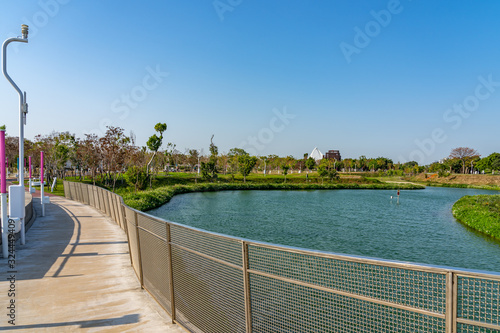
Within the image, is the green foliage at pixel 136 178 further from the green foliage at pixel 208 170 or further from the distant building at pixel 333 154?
the distant building at pixel 333 154

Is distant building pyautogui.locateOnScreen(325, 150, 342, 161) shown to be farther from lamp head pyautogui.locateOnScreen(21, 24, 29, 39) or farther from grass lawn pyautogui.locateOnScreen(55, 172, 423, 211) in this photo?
lamp head pyautogui.locateOnScreen(21, 24, 29, 39)

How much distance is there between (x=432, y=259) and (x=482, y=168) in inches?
3934

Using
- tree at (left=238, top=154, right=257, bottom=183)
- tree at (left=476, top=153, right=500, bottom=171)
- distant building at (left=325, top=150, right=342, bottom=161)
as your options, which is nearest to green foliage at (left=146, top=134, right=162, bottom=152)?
tree at (left=238, top=154, right=257, bottom=183)

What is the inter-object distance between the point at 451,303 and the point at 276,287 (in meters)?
1.83

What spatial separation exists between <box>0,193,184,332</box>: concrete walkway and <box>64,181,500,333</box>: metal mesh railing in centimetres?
56

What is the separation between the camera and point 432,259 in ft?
47.1

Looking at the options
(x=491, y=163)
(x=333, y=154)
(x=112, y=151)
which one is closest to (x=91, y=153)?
(x=112, y=151)

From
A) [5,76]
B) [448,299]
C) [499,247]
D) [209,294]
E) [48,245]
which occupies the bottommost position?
[499,247]

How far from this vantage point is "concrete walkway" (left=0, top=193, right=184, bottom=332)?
457 cm

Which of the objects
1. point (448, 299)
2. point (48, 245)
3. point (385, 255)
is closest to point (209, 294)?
point (448, 299)

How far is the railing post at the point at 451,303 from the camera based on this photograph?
2.17 meters

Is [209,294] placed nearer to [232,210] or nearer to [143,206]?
[143,206]

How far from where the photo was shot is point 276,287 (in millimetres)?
3607

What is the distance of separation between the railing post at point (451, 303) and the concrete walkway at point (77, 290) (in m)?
3.36
